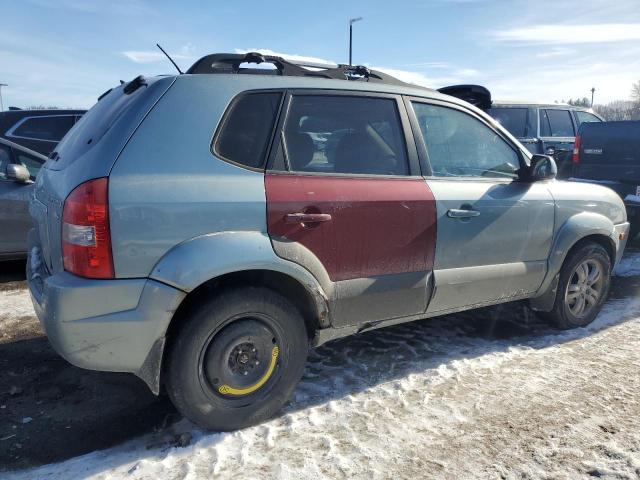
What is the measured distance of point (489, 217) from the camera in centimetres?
358

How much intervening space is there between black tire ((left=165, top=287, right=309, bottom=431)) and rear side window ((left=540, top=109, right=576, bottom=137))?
377 inches

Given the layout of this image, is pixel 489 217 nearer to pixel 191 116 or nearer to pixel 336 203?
pixel 336 203

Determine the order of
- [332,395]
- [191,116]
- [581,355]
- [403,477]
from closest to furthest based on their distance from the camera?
[403,477], [191,116], [332,395], [581,355]

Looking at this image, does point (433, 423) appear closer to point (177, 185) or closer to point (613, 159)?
point (177, 185)

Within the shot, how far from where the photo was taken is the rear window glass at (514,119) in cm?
1056

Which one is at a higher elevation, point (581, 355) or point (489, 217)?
point (489, 217)

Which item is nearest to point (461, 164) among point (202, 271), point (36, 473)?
point (202, 271)

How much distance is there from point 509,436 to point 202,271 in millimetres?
1845

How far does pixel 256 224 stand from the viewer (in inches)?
106

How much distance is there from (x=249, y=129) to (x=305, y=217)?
0.55 meters

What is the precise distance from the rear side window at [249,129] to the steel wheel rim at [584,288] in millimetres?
2839

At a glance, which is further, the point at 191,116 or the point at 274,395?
the point at 274,395

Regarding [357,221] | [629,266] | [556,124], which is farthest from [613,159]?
[357,221]

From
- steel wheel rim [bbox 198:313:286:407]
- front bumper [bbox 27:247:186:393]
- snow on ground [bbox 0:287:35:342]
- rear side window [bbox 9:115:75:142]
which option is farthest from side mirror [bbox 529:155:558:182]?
rear side window [bbox 9:115:75:142]
